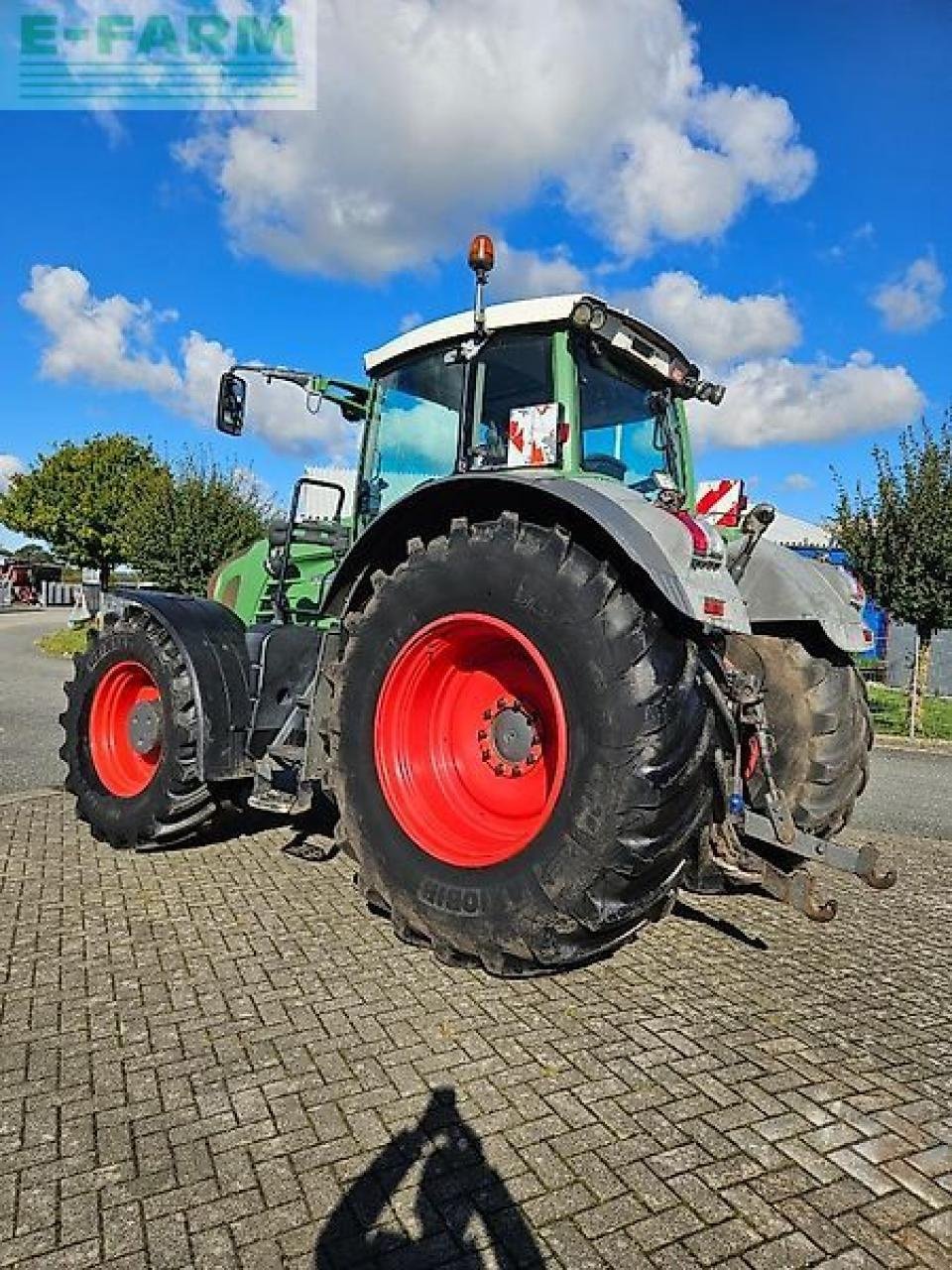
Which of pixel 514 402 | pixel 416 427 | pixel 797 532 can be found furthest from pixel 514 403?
pixel 797 532

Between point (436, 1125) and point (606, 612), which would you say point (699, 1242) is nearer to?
point (436, 1125)

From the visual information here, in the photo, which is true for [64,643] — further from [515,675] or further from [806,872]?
[806,872]

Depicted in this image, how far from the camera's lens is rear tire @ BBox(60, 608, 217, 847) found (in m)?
4.61

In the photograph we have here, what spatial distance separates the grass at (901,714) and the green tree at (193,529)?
37.2 feet

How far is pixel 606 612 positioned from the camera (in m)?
3.09

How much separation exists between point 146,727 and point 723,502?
10.7 feet

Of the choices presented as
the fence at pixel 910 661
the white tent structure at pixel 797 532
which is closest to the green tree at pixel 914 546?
the fence at pixel 910 661

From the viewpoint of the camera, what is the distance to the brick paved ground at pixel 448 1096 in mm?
2049

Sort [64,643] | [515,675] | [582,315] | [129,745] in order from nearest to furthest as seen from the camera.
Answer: [582,315]
[515,675]
[129,745]
[64,643]

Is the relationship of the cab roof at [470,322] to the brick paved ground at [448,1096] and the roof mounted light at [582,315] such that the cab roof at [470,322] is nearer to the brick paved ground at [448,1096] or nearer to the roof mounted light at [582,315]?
the roof mounted light at [582,315]

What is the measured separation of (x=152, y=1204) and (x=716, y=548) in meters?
2.52

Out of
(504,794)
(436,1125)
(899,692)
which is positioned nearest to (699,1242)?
(436,1125)

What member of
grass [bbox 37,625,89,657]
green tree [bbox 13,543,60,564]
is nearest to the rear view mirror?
grass [bbox 37,625,89,657]

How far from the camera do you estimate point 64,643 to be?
69.7ft
